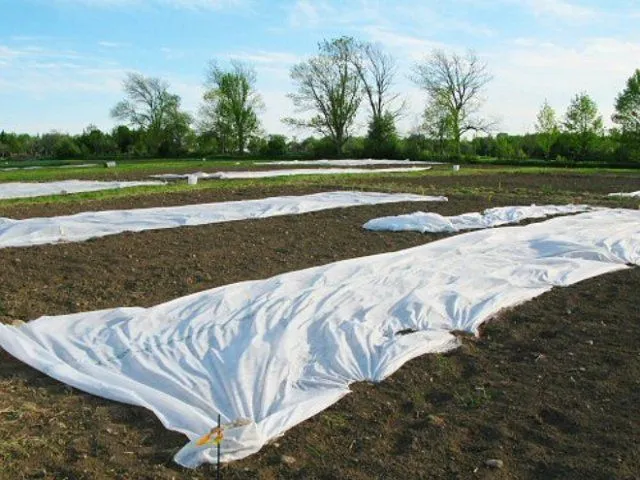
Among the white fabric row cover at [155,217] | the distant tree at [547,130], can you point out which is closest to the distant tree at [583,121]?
the distant tree at [547,130]

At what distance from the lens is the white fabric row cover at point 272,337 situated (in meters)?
3.48

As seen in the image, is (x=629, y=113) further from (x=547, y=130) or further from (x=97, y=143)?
(x=97, y=143)

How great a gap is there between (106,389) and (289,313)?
1576 mm

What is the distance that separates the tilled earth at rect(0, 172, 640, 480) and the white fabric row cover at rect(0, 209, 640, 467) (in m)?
0.10

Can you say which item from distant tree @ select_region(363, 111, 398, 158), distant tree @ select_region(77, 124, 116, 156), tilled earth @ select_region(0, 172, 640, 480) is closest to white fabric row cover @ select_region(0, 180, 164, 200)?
tilled earth @ select_region(0, 172, 640, 480)

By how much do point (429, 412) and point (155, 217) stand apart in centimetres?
701

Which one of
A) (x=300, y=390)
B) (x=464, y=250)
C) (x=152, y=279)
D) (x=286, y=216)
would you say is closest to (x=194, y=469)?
(x=300, y=390)

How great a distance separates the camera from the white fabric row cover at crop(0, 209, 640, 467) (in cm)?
348

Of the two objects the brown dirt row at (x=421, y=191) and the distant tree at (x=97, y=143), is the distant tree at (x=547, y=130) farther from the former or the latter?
the distant tree at (x=97, y=143)

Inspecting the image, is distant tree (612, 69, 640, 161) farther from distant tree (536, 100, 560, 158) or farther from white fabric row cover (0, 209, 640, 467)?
white fabric row cover (0, 209, 640, 467)

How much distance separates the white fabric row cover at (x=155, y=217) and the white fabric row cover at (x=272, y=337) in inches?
149

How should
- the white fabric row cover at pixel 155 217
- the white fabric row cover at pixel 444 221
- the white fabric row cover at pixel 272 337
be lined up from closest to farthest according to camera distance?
the white fabric row cover at pixel 272 337 < the white fabric row cover at pixel 155 217 < the white fabric row cover at pixel 444 221

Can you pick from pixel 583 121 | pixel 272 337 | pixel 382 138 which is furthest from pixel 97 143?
pixel 272 337

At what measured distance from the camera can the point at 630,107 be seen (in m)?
36.5
